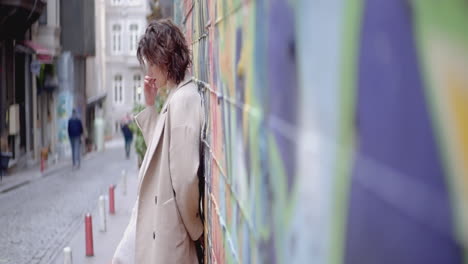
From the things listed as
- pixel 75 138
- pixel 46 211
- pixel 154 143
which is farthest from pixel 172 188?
pixel 75 138

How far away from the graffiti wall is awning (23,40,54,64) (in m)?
24.7

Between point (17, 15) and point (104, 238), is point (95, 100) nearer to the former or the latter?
point (17, 15)

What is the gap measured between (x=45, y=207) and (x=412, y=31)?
1422 centimetres

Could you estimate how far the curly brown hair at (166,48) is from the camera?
12.5 feet

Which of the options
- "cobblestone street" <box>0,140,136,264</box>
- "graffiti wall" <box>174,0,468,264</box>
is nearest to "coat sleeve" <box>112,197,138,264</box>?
"graffiti wall" <box>174,0,468,264</box>

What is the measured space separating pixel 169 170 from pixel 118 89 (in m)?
54.9

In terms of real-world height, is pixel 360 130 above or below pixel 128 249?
above

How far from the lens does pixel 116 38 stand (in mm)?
57594

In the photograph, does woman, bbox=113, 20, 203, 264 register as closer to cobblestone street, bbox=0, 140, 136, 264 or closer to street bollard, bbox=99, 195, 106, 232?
cobblestone street, bbox=0, 140, 136, 264

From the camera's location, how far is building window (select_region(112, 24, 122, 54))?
5738cm

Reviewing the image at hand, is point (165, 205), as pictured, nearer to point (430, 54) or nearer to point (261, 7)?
point (261, 7)

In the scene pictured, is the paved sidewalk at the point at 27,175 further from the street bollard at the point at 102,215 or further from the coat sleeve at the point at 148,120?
the coat sleeve at the point at 148,120

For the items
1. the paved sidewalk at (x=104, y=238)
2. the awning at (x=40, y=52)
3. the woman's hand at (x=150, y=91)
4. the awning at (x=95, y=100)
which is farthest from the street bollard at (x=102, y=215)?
the awning at (x=95, y=100)

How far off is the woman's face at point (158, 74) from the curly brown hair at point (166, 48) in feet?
0.06
